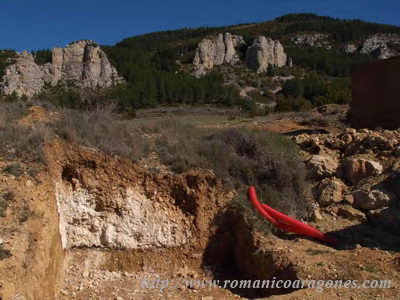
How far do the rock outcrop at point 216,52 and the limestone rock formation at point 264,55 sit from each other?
3.26 metres

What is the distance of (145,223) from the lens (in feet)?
22.9

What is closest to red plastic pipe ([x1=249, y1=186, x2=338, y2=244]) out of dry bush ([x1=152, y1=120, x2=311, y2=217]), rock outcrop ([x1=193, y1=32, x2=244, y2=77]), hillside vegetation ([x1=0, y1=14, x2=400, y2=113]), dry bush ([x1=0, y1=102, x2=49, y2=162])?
dry bush ([x1=152, y1=120, x2=311, y2=217])

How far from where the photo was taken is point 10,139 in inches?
279

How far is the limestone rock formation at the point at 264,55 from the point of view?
66.6 metres

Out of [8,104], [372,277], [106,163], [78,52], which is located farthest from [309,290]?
[78,52]

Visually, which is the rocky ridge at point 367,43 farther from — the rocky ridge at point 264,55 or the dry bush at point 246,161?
the dry bush at point 246,161

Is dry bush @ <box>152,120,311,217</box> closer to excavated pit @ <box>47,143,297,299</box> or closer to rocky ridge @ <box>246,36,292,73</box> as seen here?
excavated pit @ <box>47,143,297,299</box>

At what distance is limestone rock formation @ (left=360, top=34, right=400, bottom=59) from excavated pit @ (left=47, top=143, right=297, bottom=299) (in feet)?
218

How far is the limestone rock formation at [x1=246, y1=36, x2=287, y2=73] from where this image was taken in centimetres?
6662

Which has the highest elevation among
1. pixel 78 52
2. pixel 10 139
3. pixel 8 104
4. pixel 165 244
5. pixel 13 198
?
pixel 78 52

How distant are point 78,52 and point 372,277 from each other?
197 feet

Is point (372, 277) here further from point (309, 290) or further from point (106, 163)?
point (106, 163)

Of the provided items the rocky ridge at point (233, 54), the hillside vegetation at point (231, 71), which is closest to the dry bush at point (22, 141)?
the hillside vegetation at point (231, 71)

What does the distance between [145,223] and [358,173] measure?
418cm
